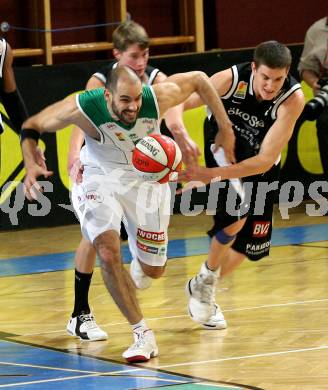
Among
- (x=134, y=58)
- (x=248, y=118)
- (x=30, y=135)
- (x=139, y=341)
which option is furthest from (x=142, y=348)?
(x=134, y=58)

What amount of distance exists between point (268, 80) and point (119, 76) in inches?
43.2

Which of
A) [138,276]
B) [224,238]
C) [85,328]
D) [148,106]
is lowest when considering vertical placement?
[85,328]

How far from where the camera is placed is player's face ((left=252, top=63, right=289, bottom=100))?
7281 mm

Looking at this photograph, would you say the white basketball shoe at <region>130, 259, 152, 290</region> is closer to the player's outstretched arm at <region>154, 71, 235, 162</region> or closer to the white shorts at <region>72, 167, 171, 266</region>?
the white shorts at <region>72, 167, 171, 266</region>

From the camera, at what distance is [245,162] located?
290 inches

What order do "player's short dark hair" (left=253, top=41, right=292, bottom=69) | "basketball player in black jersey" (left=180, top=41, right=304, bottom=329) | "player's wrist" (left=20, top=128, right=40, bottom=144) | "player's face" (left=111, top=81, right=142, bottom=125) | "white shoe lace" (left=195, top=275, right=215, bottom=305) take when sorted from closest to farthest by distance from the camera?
"player's face" (left=111, top=81, right=142, bottom=125)
"player's wrist" (left=20, top=128, right=40, bottom=144)
"player's short dark hair" (left=253, top=41, right=292, bottom=69)
"basketball player in black jersey" (left=180, top=41, right=304, bottom=329)
"white shoe lace" (left=195, top=275, right=215, bottom=305)

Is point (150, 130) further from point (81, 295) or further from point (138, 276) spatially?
point (81, 295)

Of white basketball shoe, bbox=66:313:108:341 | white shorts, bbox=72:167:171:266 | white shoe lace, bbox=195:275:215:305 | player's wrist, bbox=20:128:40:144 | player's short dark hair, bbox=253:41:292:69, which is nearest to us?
player's wrist, bbox=20:128:40:144

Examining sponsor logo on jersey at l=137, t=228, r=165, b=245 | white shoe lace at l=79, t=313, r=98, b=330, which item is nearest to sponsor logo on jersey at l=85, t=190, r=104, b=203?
sponsor logo on jersey at l=137, t=228, r=165, b=245

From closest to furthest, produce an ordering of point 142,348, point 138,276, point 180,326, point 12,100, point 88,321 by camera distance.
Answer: point 142,348 < point 88,321 < point 138,276 < point 180,326 < point 12,100

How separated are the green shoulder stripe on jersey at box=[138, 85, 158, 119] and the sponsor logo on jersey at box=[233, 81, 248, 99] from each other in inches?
36.1

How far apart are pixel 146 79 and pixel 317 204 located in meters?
4.99

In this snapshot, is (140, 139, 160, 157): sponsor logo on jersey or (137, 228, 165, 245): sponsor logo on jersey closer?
(140, 139, 160, 157): sponsor logo on jersey

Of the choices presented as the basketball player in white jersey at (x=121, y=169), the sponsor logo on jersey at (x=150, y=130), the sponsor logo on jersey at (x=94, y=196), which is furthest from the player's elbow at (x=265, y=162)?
the sponsor logo on jersey at (x=94, y=196)
